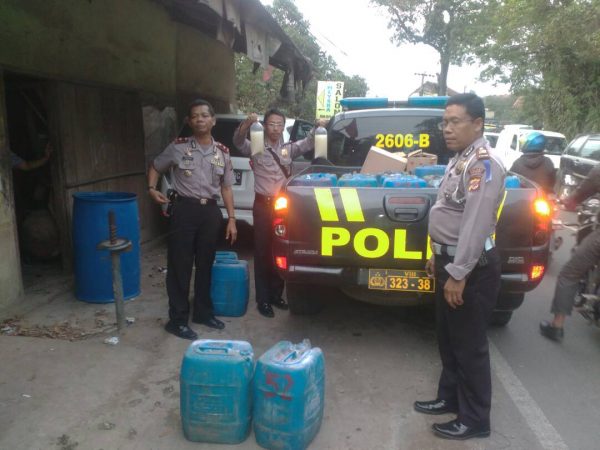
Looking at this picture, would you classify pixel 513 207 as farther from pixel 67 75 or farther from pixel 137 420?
pixel 67 75

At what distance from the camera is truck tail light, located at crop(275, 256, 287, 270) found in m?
3.78

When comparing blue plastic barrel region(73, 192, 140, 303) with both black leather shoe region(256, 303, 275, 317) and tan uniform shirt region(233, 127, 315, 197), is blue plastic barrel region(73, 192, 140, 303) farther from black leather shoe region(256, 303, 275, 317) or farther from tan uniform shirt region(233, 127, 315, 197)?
black leather shoe region(256, 303, 275, 317)

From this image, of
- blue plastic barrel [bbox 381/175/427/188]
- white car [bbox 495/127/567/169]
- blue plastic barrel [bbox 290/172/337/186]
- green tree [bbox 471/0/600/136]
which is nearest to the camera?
blue plastic barrel [bbox 381/175/427/188]

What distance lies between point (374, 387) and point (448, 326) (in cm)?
84

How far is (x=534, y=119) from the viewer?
26609mm

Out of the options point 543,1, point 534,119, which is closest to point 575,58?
point 543,1

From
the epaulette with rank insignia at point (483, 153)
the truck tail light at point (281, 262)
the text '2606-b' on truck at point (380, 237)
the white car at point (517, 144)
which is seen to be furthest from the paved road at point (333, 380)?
the white car at point (517, 144)

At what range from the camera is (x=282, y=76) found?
929 inches

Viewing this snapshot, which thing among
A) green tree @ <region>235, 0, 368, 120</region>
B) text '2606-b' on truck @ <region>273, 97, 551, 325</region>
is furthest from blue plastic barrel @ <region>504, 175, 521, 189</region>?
green tree @ <region>235, 0, 368, 120</region>

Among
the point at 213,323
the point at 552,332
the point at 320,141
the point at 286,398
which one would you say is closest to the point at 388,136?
the point at 320,141

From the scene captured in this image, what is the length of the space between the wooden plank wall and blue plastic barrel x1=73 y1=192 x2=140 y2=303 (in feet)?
1.97

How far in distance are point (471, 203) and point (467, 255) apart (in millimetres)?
258

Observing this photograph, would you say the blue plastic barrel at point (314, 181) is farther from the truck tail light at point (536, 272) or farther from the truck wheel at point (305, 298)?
the truck tail light at point (536, 272)

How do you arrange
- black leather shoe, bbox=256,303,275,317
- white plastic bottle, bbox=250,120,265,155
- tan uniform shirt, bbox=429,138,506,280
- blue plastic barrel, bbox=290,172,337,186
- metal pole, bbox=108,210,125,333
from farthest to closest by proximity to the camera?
black leather shoe, bbox=256,303,275,317
white plastic bottle, bbox=250,120,265,155
metal pole, bbox=108,210,125,333
blue plastic barrel, bbox=290,172,337,186
tan uniform shirt, bbox=429,138,506,280
